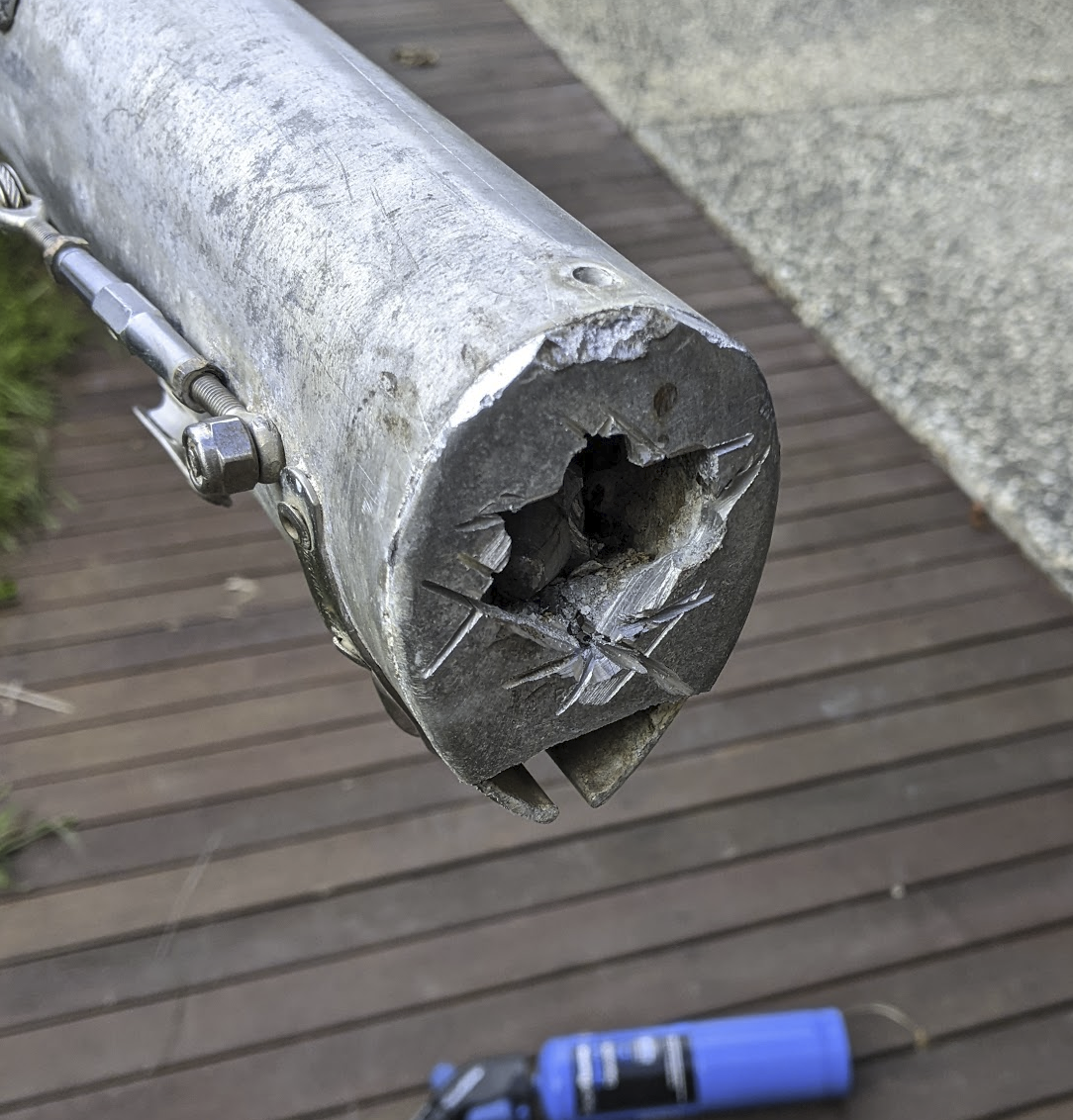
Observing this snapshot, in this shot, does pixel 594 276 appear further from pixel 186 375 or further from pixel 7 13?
pixel 7 13

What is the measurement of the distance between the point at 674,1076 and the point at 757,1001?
0.82ft

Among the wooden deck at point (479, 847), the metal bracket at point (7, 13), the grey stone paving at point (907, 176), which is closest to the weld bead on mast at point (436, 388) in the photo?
the metal bracket at point (7, 13)

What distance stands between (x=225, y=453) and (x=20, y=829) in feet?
5.51

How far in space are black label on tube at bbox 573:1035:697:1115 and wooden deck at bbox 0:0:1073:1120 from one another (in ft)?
0.45

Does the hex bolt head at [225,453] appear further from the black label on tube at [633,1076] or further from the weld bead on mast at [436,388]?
the black label on tube at [633,1076]

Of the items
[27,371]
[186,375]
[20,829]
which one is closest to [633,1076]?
[20,829]

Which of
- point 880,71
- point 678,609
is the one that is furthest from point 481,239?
point 880,71

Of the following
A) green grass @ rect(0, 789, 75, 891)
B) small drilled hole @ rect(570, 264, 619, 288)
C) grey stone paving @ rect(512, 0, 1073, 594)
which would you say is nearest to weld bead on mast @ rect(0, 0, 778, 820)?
small drilled hole @ rect(570, 264, 619, 288)

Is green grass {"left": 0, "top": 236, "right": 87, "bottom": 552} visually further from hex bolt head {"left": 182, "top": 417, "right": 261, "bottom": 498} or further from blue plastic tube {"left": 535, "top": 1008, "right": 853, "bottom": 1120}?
hex bolt head {"left": 182, "top": 417, "right": 261, "bottom": 498}

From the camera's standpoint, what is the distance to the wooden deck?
1.89 meters

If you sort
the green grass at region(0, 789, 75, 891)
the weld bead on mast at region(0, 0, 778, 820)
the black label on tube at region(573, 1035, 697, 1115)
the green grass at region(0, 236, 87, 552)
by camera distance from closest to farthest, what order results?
the weld bead on mast at region(0, 0, 778, 820)
the black label on tube at region(573, 1035, 697, 1115)
the green grass at region(0, 789, 75, 891)
the green grass at region(0, 236, 87, 552)

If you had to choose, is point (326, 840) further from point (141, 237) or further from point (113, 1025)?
point (141, 237)

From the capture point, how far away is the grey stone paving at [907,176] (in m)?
2.86

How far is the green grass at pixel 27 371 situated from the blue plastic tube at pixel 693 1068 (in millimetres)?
1560
